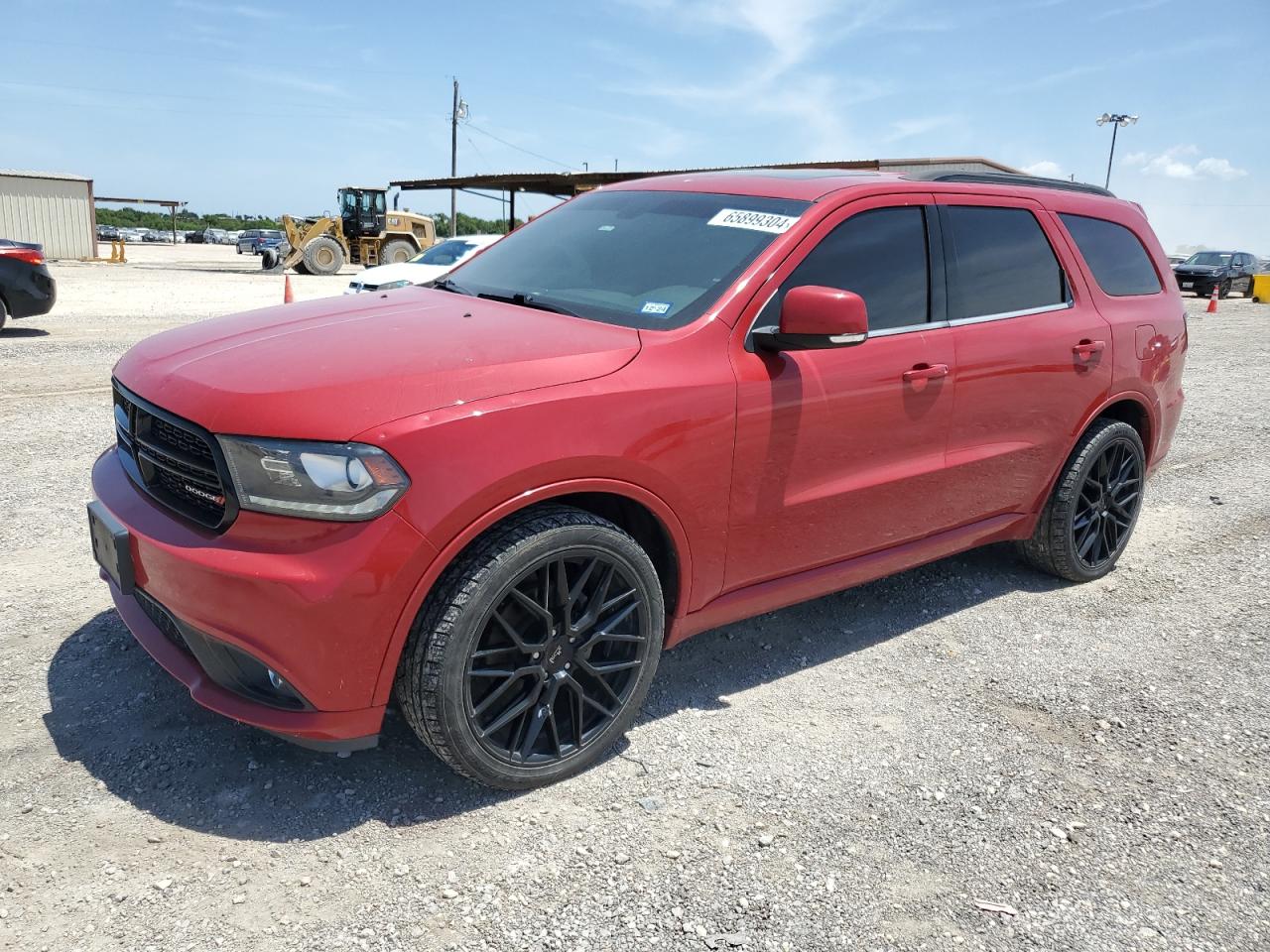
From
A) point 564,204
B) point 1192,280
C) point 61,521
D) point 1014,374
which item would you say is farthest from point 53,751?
point 1192,280

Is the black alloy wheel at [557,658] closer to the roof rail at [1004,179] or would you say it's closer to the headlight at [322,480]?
the headlight at [322,480]

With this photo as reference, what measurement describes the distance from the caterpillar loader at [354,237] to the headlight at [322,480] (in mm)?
29025

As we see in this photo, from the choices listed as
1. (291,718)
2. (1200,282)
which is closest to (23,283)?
(291,718)

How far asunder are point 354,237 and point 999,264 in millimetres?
30299

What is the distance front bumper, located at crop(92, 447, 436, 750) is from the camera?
2398 mm

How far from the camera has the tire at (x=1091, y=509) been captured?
4.54 metres

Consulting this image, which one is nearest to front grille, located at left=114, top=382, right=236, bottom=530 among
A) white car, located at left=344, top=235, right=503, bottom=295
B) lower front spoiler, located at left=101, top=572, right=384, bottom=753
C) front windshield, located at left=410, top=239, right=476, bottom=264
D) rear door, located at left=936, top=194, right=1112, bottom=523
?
lower front spoiler, located at left=101, top=572, right=384, bottom=753

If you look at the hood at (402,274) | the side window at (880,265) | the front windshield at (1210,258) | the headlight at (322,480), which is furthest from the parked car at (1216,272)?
the headlight at (322,480)

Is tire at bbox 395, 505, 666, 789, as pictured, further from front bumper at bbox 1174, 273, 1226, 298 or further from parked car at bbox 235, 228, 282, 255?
parked car at bbox 235, 228, 282, 255

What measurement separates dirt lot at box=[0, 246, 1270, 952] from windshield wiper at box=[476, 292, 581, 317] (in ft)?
4.71

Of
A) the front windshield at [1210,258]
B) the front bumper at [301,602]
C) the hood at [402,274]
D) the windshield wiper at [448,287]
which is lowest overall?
the front bumper at [301,602]

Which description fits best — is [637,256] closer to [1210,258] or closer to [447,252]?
[447,252]

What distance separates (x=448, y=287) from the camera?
152 inches

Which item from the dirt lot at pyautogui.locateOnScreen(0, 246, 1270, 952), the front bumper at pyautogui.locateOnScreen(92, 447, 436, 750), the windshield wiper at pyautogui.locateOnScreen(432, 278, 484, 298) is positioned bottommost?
the dirt lot at pyautogui.locateOnScreen(0, 246, 1270, 952)
